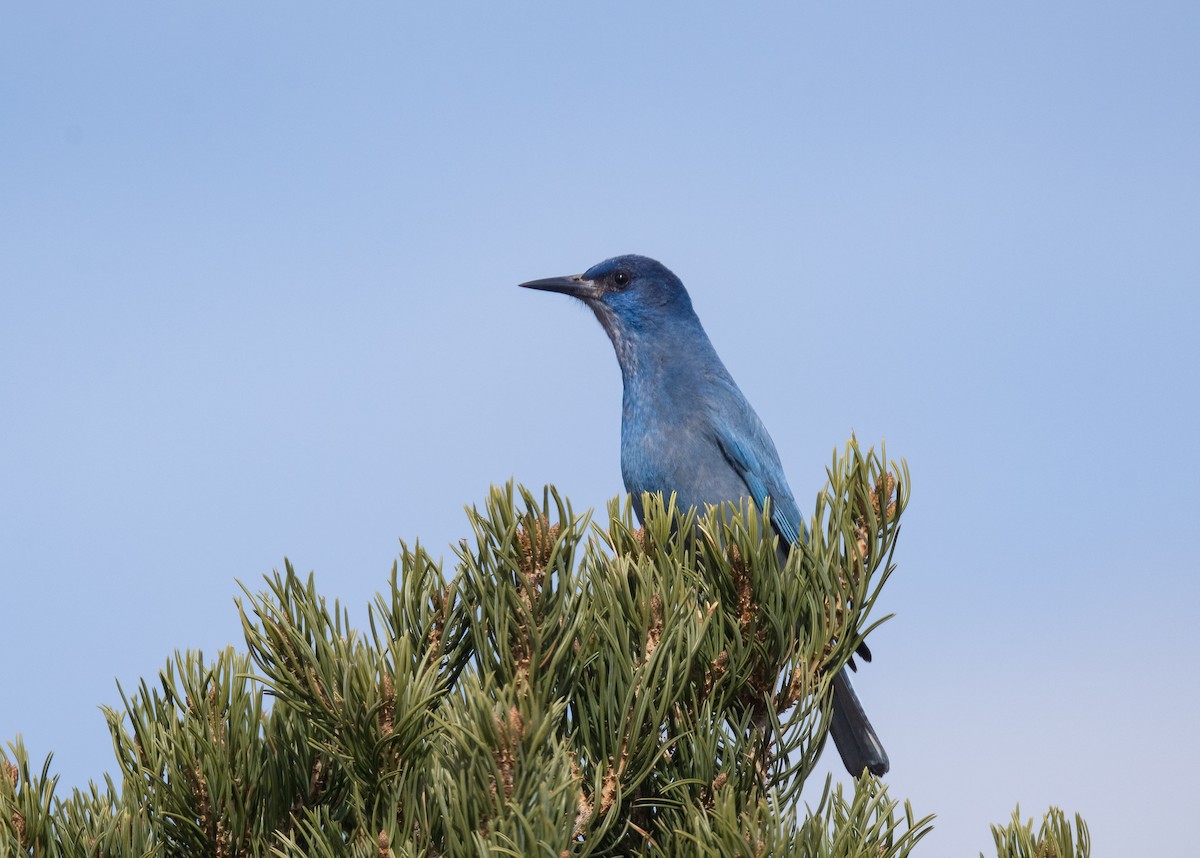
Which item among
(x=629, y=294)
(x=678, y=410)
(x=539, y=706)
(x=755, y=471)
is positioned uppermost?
(x=629, y=294)

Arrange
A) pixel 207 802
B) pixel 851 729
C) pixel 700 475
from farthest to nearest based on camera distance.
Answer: pixel 700 475 < pixel 851 729 < pixel 207 802

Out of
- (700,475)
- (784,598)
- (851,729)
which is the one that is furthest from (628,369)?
(784,598)

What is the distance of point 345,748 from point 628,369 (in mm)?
5192

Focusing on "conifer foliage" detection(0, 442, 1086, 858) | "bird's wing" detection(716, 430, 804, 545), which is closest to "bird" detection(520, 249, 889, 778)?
Result: "bird's wing" detection(716, 430, 804, 545)

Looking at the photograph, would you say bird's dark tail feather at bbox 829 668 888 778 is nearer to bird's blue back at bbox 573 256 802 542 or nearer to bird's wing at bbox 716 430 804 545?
bird's blue back at bbox 573 256 802 542

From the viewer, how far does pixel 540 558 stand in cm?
270

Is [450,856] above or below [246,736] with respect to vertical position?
below

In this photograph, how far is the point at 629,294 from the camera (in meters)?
7.89

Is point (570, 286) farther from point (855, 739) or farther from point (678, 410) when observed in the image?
point (855, 739)

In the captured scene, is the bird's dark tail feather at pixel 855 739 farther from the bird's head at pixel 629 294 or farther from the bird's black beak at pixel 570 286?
the bird's black beak at pixel 570 286

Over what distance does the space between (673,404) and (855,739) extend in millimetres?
2494

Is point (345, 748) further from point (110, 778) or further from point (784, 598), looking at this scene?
point (784, 598)

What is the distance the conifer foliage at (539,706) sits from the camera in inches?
99.5

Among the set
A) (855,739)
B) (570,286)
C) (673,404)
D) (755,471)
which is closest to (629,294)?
(570,286)
